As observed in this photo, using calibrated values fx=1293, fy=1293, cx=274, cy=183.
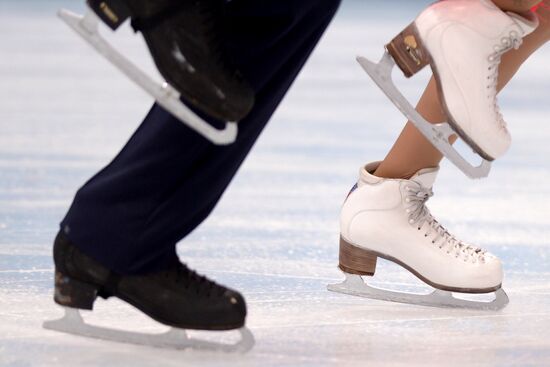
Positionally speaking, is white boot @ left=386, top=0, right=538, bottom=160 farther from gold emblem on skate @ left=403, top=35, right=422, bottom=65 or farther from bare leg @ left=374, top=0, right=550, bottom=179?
bare leg @ left=374, top=0, right=550, bottom=179

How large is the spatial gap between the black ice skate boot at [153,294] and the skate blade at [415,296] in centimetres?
49

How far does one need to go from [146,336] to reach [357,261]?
60 cm

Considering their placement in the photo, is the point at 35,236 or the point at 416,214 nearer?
the point at 416,214

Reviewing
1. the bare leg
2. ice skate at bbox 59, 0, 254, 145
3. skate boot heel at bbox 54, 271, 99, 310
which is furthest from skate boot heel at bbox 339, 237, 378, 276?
ice skate at bbox 59, 0, 254, 145

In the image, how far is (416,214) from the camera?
88.0 inches

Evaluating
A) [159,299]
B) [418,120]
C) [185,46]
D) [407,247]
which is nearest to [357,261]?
[407,247]

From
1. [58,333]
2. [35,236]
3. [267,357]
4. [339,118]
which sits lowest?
[339,118]

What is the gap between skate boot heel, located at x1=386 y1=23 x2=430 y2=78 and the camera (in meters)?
1.96

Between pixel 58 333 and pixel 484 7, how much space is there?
794 millimetres

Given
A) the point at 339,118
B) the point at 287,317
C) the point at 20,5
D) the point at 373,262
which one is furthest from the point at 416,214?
the point at 20,5

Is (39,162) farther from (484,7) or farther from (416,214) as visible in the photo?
(484,7)

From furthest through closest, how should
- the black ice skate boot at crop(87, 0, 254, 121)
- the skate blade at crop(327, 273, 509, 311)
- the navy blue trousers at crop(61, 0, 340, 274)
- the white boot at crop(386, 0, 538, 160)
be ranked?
the skate blade at crop(327, 273, 509, 311), the white boot at crop(386, 0, 538, 160), the navy blue trousers at crop(61, 0, 340, 274), the black ice skate boot at crop(87, 0, 254, 121)

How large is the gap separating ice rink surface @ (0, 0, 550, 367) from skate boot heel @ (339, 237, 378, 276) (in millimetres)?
56

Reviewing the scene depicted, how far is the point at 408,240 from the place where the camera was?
Answer: 7.31 feet
